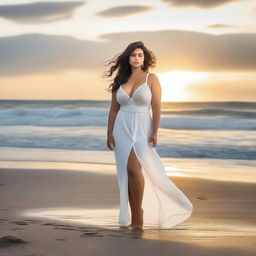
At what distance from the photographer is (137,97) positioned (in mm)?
6219

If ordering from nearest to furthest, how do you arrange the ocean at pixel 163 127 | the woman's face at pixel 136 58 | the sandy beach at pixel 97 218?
the sandy beach at pixel 97 218, the woman's face at pixel 136 58, the ocean at pixel 163 127

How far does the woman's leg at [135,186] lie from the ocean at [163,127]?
9203mm

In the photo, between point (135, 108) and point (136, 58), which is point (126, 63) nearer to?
point (136, 58)

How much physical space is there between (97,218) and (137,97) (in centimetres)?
→ 146

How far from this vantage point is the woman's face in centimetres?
632

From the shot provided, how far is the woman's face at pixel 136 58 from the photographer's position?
632cm

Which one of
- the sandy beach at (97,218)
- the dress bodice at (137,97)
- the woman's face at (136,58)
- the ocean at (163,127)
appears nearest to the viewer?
the sandy beach at (97,218)

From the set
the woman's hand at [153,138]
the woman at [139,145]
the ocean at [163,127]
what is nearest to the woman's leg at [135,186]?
the woman at [139,145]

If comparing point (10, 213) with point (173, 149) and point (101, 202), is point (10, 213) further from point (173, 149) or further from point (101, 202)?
point (173, 149)

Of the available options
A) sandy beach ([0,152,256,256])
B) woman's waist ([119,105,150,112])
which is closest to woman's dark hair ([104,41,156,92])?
woman's waist ([119,105,150,112])

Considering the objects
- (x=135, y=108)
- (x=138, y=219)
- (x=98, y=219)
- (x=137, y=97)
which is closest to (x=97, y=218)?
(x=98, y=219)

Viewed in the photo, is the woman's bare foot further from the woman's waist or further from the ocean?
the ocean

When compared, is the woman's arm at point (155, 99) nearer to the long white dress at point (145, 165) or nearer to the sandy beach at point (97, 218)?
the long white dress at point (145, 165)

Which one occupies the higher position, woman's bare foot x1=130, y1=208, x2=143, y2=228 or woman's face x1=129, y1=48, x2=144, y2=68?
woman's face x1=129, y1=48, x2=144, y2=68
